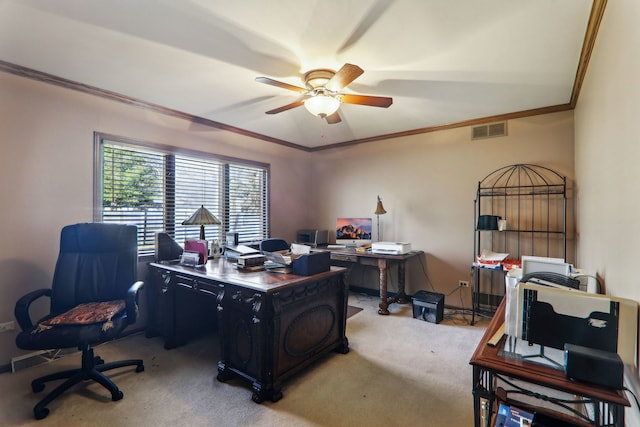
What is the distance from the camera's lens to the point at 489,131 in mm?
3697

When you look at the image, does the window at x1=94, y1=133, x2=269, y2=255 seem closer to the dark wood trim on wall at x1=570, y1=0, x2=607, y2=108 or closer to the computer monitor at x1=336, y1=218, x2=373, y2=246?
the computer monitor at x1=336, y1=218, x2=373, y2=246

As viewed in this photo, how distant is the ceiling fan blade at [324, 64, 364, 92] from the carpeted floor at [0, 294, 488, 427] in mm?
2278

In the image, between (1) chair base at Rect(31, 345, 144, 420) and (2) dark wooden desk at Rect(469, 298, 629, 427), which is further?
(1) chair base at Rect(31, 345, 144, 420)

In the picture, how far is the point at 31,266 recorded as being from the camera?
2.51 meters

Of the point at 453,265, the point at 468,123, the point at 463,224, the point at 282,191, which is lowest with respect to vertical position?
the point at 453,265

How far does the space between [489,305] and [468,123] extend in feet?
7.68

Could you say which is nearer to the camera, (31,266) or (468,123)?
(31,266)

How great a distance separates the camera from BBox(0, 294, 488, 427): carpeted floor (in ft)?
6.12

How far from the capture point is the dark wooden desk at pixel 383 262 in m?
3.69

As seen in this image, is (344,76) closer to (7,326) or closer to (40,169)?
(40,169)

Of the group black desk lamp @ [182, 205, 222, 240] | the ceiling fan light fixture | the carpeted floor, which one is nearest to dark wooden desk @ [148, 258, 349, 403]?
the carpeted floor

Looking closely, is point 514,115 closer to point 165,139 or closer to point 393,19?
point 393,19

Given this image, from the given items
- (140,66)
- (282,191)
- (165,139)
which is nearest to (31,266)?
(165,139)

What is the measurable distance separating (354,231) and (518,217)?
7.10ft
